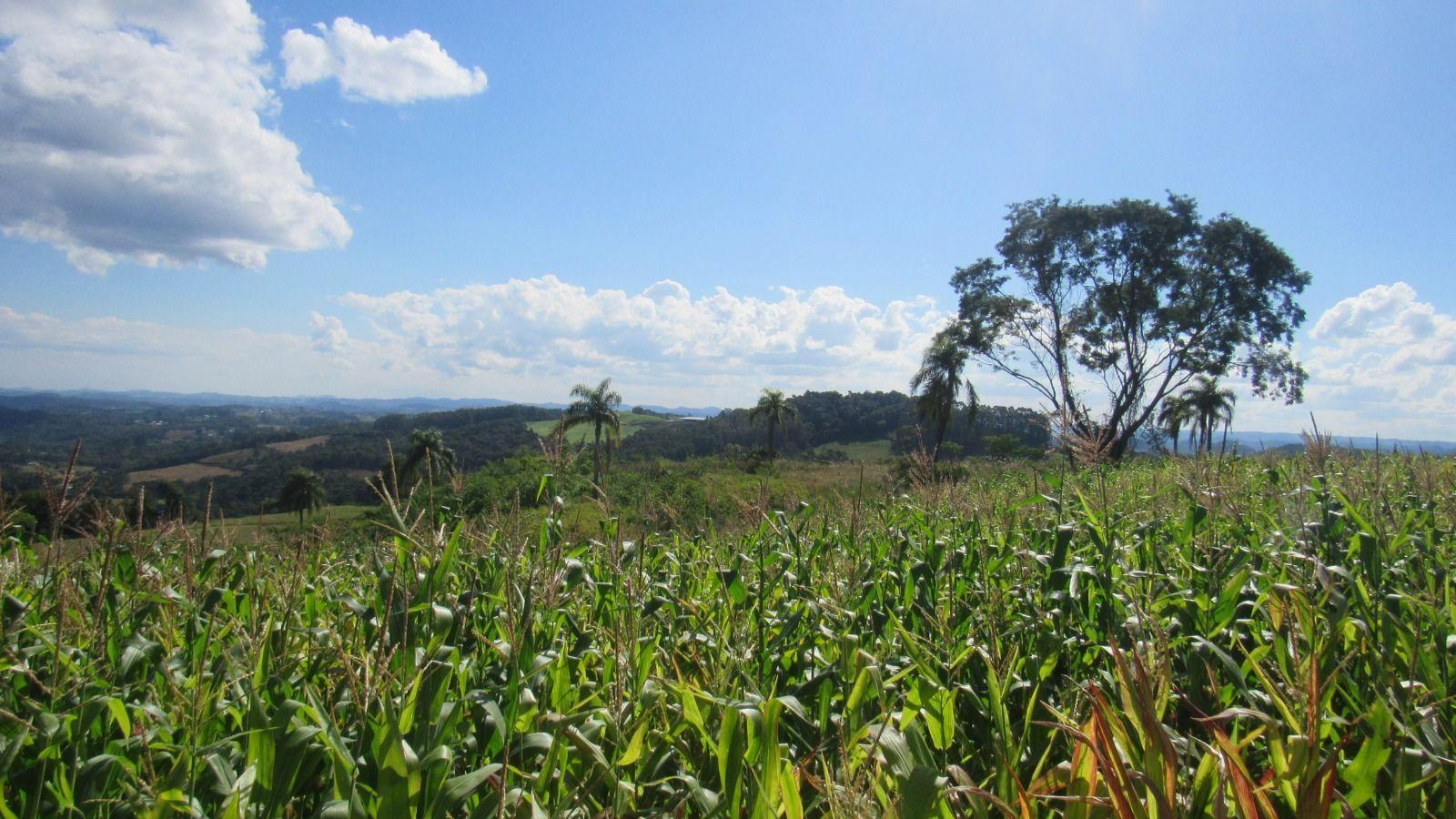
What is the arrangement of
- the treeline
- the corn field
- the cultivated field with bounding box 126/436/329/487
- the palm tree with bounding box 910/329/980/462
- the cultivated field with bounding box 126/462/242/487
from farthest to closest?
the treeline → the cultivated field with bounding box 126/462/242/487 → the cultivated field with bounding box 126/436/329/487 → the palm tree with bounding box 910/329/980/462 → the corn field

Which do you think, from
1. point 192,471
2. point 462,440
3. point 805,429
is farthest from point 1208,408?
point 192,471

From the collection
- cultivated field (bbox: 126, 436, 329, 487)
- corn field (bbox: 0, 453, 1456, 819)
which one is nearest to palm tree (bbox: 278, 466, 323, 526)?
cultivated field (bbox: 126, 436, 329, 487)

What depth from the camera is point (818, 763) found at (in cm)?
235

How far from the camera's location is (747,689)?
2.62 metres

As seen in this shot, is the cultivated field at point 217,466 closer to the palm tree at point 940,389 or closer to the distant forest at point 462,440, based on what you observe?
the distant forest at point 462,440

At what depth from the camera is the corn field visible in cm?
162

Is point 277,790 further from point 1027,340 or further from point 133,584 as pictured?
point 1027,340

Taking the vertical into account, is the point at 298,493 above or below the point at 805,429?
below

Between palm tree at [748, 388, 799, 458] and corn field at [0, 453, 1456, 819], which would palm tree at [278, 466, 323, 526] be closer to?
palm tree at [748, 388, 799, 458]

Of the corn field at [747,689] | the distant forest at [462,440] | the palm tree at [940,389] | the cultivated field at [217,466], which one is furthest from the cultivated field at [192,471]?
the corn field at [747,689]

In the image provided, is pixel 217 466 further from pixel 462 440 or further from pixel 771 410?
pixel 771 410

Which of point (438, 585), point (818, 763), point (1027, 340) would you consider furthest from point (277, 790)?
point (1027, 340)

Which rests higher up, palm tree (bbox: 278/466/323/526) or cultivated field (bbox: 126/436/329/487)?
palm tree (bbox: 278/466/323/526)

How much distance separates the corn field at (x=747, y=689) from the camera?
1.62 m
